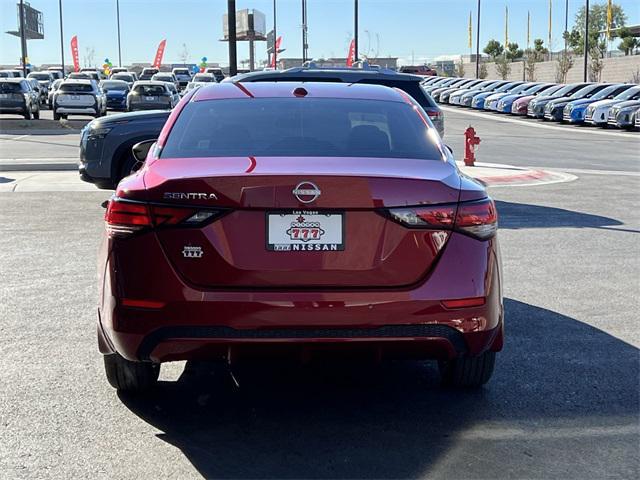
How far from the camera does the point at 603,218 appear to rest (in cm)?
1168

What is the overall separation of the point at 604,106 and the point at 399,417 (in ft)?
107

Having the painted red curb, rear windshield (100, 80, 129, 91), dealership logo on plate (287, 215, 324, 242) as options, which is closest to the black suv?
the painted red curb

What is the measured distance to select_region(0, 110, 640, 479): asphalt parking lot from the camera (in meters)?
4.01

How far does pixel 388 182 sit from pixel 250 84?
80.8 inches

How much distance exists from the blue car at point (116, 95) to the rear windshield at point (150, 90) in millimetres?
7392

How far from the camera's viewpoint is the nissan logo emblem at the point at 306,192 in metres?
4.05

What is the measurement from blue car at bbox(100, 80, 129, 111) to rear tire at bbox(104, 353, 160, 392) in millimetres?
40249

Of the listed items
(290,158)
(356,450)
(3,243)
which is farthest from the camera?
(3,243)

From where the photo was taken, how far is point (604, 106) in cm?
3497

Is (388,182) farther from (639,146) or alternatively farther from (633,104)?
(633,104)

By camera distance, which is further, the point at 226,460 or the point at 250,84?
the point at 250,84

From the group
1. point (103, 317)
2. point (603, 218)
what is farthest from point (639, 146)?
point (103, 317)

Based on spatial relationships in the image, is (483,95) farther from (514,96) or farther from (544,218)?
(544,218)

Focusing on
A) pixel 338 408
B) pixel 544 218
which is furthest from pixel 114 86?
pixel 338 408
